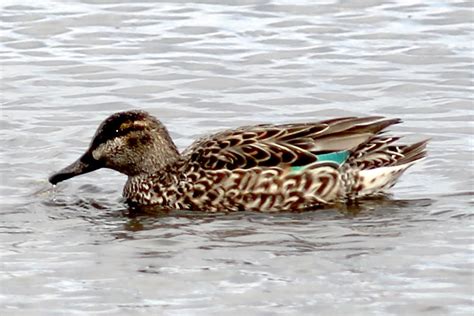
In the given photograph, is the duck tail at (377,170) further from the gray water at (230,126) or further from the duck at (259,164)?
the gray water at (230,126)

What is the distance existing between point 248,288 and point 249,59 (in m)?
6.50

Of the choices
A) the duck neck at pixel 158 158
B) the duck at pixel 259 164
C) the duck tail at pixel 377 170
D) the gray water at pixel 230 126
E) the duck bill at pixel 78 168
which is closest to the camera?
the gray water at pixel 230 126

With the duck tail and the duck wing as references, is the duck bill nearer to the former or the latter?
the duck wing

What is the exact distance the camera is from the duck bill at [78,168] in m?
12.7

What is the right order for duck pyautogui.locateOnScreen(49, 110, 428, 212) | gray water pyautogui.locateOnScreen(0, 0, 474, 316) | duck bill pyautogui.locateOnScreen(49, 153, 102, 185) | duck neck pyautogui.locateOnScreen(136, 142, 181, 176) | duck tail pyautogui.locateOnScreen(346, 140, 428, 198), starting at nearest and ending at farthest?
gray water pyautogui.locateOnScreen(0, 0, 474, 316) → duck pyautogui.locateOnScreen(49, 110, 428, 212) → duck tail pyautogui.locateOnScreen(346, 140, 428, 198) → duck bill pyautogui.locateOnScreen(49, 153, 102, 185) → duck neck pyautogui.locateOnScreen(136, 142, 181, 176)

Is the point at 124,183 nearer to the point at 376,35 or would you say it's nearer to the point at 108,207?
the point at 108,207

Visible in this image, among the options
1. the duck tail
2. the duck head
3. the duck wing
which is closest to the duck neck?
the duck head

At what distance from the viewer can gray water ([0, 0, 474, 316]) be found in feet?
33.1

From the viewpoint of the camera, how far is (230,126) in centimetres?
1438

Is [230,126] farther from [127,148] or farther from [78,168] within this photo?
[78,168]

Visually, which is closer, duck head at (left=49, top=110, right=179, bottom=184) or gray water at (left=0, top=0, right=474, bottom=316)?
gray water at (left=0, top=0, right=474, bottom=316)

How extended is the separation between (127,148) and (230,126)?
171 cm

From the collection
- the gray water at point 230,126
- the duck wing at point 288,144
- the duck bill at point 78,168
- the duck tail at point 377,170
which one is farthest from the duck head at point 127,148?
the duck tail at point 377,170

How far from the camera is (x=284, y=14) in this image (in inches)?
704
